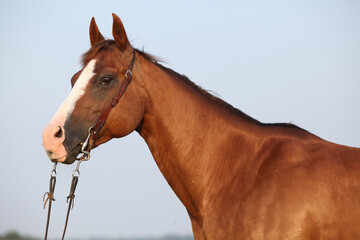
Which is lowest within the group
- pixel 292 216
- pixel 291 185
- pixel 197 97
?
pixel 292 216

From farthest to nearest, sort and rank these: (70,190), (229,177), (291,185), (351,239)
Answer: (70,190) → (229,177) → (291,185) → (351,239)

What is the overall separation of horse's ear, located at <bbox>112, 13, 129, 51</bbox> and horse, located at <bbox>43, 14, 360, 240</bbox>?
0.04 feet

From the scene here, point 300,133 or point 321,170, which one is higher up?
point 300,133

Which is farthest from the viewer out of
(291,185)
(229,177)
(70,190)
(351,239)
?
(70,190)

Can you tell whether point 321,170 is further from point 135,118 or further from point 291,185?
point 135,118

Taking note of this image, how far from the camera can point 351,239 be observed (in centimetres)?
399

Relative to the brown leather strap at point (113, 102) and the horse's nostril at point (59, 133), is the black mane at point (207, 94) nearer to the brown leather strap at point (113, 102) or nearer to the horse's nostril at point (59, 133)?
the brown leather strap at point (113, 102)

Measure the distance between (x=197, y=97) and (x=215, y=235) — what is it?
1.67m

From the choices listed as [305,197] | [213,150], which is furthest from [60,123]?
[305,197]

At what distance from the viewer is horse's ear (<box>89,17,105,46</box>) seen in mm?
5252

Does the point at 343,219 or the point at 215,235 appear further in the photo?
the point at 215,235

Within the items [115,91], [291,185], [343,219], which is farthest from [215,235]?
[115,91]

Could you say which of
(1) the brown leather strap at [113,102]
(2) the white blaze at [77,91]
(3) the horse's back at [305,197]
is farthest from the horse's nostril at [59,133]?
(3) the horse's back at [305,197]

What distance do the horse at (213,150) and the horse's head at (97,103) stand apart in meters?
Result: 0.01
